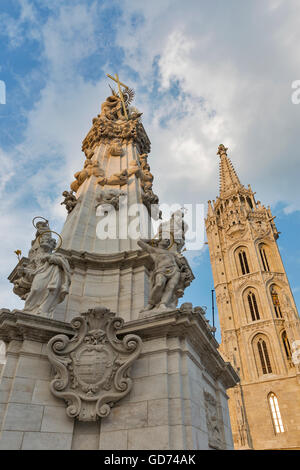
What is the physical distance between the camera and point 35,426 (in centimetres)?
523

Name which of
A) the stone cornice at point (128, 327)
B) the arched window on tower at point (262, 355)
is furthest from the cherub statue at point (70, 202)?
the arched window on tower at point (262, 355)

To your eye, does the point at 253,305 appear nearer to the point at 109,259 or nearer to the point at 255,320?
the point at 255,320

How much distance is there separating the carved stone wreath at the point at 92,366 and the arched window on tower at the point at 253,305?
5351 centimetres

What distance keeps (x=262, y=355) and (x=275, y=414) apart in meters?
8.35

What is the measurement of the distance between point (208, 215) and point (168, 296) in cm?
7016

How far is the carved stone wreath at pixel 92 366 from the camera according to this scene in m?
5.46

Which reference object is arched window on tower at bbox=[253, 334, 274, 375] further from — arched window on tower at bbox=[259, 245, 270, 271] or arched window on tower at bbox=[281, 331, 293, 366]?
arched window on tower at bbox=[259, 245, 270, 271]

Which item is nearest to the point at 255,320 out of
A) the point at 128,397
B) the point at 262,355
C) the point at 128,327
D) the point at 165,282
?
the point at 262,355

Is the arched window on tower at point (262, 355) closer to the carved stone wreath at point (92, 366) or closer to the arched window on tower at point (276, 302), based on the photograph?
the arched window on tower at point (276, 302)

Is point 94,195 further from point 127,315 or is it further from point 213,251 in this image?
point 213,251

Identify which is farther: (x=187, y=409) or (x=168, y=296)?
(x=168, y=296)

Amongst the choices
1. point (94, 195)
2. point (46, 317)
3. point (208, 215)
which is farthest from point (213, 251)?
point (46, 317)

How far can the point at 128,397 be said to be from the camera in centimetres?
561

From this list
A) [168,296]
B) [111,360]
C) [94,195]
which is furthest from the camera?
[94,195]
